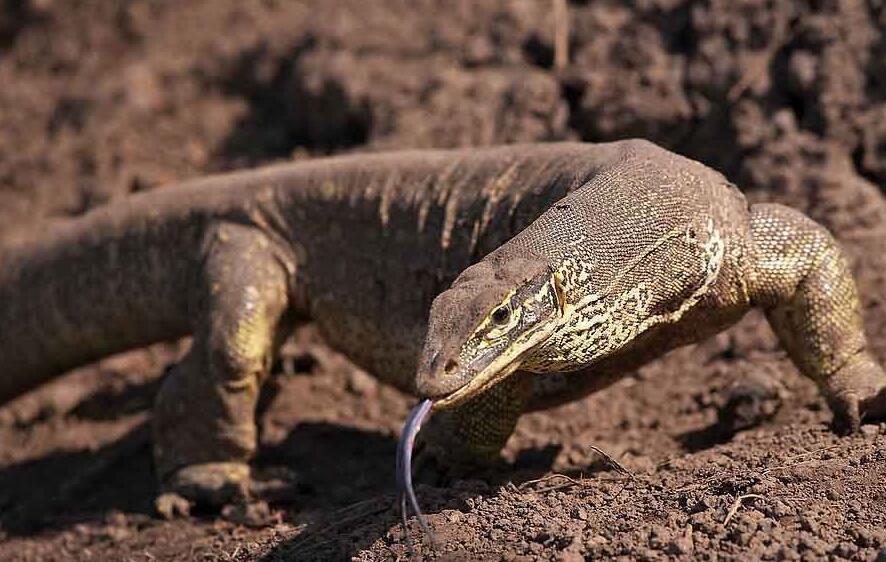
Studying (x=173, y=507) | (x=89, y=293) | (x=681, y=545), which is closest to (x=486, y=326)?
(x=681, y=545)

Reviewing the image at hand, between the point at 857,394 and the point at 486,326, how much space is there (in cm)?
216

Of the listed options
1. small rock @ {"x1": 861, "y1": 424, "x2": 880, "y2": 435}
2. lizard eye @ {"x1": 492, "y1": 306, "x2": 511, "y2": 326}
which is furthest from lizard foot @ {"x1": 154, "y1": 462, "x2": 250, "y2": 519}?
small rock @ {"x1": 861, "y1": 424, "x2": 880, "y2": 435}

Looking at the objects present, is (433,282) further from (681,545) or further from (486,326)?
(681,545)

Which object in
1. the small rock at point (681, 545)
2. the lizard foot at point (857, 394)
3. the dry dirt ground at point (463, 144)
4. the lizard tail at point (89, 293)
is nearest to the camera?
the small rock at point (681, 545)

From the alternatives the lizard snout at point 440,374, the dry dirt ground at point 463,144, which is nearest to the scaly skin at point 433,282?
the lizard snout at point 440,374

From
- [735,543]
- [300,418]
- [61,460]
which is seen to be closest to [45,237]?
[61,460]

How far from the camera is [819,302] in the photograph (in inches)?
248

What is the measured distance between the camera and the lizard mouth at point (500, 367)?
4.93 meters

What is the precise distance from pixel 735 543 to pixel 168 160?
322 inches

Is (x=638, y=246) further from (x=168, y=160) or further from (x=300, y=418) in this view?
(x=168, y=160)

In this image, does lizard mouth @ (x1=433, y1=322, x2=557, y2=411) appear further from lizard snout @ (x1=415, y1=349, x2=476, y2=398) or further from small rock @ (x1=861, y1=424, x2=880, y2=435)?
small rock @ (x1=861, y1=424, x2=880, y2=435)

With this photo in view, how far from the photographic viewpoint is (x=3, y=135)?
42.1ft

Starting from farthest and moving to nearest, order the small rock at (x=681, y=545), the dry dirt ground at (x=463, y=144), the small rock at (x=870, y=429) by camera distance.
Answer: the small rock at (x=870, y=429)
the dry dirt ground at (x=463, y=144)
the small rock at (x=681, y=545)

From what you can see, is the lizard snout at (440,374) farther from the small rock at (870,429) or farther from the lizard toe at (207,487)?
the lizard toe at (207,487)
